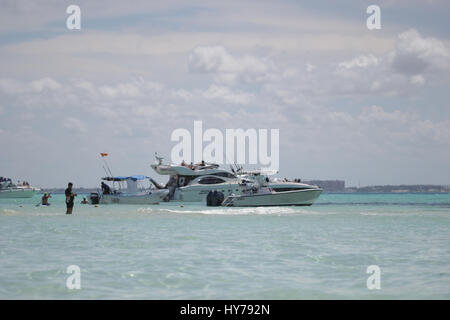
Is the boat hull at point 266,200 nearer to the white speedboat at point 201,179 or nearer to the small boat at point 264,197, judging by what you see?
the small boat at point 264,197

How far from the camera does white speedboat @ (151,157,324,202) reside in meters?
66.1

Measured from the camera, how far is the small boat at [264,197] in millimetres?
56906

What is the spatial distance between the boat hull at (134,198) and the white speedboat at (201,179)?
2.28 m

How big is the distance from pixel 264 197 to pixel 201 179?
52.7 feet

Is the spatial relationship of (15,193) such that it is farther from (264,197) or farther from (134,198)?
(264,197)

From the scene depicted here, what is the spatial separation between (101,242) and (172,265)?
633 cm

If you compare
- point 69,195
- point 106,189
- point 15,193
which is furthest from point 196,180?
point 15,193

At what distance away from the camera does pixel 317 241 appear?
72.3 ft

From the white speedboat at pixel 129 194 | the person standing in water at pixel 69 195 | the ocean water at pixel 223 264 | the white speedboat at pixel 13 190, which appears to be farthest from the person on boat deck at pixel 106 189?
the white speedboat at pixel 13 190

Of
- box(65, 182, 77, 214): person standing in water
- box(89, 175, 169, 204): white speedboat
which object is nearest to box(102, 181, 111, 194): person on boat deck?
box(89, 175, 169, 204): white speedboat

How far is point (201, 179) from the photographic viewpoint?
72.0m

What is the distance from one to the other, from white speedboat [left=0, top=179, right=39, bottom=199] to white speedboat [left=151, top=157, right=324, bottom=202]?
5210cm
